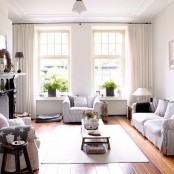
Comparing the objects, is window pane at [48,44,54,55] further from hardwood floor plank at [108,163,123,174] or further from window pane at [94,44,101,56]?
hardwood floor plank at [108,163,123,174]

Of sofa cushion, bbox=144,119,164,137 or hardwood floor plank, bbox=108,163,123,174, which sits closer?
hardwood floor plank, bbox=108,163,123,174

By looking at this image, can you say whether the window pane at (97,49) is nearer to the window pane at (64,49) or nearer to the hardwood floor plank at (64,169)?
the window pane at (64,49)

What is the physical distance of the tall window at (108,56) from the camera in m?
8.87

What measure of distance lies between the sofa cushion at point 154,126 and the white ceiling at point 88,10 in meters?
2.98

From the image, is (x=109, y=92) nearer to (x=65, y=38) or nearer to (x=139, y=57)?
(x=139, y=57)

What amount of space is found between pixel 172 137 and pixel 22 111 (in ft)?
17.3

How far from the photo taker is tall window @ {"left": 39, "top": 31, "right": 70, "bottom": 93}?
8.83 metres

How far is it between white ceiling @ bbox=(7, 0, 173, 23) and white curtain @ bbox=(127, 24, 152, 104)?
417 millimetres

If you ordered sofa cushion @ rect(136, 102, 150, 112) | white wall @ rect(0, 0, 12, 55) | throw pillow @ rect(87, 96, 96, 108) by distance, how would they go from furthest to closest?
throw pillow @ rect(87, 96, 96, 108) → sofa cushion @ rect(136, 102, 150, 112) → white wall @ rect(0, 0, 12, 55)

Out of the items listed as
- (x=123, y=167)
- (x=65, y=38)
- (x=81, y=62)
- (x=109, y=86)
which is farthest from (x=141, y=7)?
(x=123, y=167)

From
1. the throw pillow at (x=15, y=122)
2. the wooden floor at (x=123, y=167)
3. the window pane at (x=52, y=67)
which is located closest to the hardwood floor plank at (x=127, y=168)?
the wooden floor at (x=123, y=167)

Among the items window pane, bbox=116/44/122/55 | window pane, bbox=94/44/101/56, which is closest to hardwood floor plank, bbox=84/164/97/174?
window pane, bbox=94/44/101/56

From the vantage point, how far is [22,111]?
8.40 m

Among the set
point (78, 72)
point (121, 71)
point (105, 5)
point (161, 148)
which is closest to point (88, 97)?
point (78, 72)
